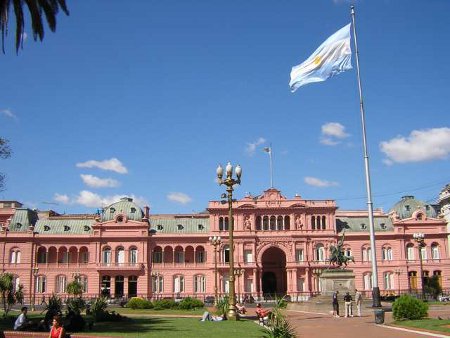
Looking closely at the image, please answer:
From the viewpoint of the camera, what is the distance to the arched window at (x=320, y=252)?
84.8 m

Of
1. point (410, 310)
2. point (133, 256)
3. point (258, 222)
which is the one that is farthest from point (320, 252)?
point (410, 310)

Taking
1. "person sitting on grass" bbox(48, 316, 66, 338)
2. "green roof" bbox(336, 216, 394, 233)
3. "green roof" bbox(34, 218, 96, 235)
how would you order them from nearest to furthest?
"person sitting on grass" bbox(48, 316, 66, 338) → "green roof" bbox(34, 218, 96, 235) → "green roof" bbox(336, 216, 394, 233)

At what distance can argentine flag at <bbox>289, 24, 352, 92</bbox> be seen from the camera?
37344 mm

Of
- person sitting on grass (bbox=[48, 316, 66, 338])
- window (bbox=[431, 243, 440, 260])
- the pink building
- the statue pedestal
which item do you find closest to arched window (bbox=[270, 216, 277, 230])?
the pink building

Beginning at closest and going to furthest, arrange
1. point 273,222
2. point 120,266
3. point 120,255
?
1. point 120,266
2. point 120,255
3. point 273,222

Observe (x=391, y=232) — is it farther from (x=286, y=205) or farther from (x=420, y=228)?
(x=286, y=205)

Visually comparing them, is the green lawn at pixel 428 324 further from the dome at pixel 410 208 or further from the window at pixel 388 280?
the dome at pixel 410 208

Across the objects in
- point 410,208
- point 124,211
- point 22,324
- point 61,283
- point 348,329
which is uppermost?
point 410,208

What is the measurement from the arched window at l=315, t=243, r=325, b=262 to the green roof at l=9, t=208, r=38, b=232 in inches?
1757

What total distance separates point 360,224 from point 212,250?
78.7ft

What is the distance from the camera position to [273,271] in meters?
88.9

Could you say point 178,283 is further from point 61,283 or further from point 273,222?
point 61,283

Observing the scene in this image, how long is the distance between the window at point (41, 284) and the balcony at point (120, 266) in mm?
8511

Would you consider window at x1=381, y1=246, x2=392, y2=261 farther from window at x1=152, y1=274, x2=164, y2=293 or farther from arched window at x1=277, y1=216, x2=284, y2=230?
window at x1=152, y1=274, x2=164, y2=293
